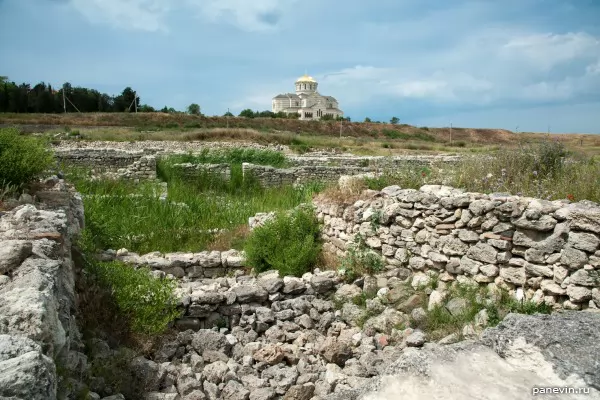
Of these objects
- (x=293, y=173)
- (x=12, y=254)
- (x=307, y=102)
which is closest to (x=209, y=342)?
(x=12, y=254)

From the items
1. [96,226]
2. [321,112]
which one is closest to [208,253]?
[96,226]

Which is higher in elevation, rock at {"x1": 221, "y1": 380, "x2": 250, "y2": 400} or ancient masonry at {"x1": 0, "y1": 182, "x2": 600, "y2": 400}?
ancient masonry at {"x1": 0, "y1": 182, "x2": 600, "y2": 400}

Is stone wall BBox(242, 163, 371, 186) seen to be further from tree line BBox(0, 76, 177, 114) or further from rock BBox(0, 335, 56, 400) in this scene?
tree line BBox(0, 76, 177, 114)

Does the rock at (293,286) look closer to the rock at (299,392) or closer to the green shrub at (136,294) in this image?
the green shrub at (136,294)

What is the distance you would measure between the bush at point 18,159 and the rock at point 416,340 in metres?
5.07

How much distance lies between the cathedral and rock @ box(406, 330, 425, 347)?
301 feet

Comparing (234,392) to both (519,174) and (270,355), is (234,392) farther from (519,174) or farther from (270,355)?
(519,174)

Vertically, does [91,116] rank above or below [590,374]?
above

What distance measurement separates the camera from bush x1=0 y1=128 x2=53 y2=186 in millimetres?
5945

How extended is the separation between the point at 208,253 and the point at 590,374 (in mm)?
5884

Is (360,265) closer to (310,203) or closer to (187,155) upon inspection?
(310,203)

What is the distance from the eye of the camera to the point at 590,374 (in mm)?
2359

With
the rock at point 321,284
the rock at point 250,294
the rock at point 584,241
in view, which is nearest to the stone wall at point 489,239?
the rock at point 584,241

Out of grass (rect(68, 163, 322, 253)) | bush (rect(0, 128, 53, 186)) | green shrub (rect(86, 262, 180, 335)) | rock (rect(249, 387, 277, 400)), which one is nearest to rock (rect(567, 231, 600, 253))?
rock (rect(249, 387, 277, 400))
